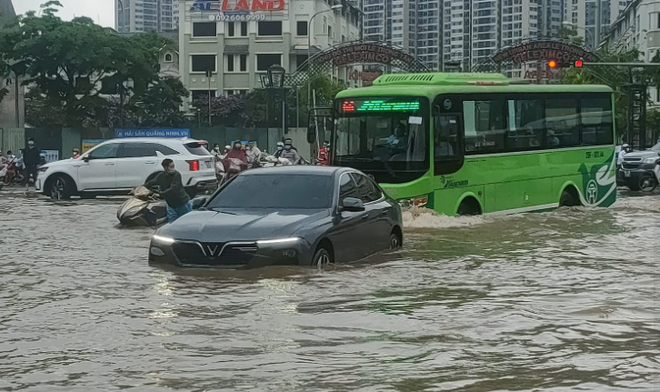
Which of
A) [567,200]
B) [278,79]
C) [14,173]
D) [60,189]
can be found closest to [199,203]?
[567,200]

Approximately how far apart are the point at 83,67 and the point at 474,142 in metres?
38.1

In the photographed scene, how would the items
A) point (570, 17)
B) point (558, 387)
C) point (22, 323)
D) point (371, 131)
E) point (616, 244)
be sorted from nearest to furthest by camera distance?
point (558, 387) → point (22, 323) → point (616, 244) → point (371, 131) → point (570, 17)

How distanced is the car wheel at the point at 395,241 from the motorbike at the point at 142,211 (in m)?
6.95

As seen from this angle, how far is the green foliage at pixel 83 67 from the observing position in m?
53.5

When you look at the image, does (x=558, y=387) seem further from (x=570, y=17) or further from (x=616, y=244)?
(x=570, y=17)

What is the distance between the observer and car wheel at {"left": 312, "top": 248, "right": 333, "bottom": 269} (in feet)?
40.0

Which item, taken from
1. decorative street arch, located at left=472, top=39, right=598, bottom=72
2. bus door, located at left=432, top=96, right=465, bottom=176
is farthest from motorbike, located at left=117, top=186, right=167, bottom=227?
decorative street arch, located at left=472, top=39, right=598, bottom=72

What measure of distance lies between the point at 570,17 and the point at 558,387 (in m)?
140

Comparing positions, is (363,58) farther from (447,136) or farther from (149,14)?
(149,14)

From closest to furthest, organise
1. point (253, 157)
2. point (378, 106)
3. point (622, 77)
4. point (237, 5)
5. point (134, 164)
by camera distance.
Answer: point (378, 106)
point (134, 164)
point (253, 157)
point (622, 77)
point (237, 5)

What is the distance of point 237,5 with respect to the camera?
285 ft

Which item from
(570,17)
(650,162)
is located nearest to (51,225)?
(650,162)

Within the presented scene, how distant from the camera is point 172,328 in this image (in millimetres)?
9414

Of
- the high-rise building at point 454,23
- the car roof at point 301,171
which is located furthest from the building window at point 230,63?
the car roof at point 301,171
